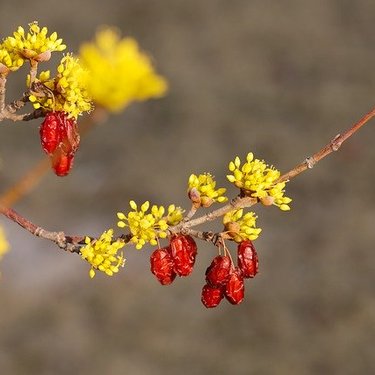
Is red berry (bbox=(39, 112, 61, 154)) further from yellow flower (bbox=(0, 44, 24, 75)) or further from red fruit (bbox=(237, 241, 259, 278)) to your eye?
red fruit (bbox=(237, 241, 259, 278))

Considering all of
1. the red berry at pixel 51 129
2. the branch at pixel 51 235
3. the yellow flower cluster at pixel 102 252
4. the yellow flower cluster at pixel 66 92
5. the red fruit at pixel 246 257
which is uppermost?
the yellow flower cluster at pixel 66 92

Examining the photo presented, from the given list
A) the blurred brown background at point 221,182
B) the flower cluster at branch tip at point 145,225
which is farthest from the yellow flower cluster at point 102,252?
the blurred brown background at point 221,182

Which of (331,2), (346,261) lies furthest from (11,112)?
(331,2)

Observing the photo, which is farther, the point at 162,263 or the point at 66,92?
the point at 162,263

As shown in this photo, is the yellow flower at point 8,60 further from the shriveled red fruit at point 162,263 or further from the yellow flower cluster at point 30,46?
the shriveled red fruit at point 162,263

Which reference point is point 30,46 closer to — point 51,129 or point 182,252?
point 51,129

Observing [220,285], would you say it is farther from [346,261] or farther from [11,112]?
[346,261]

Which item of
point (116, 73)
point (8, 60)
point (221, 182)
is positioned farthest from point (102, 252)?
point (221, 182)
